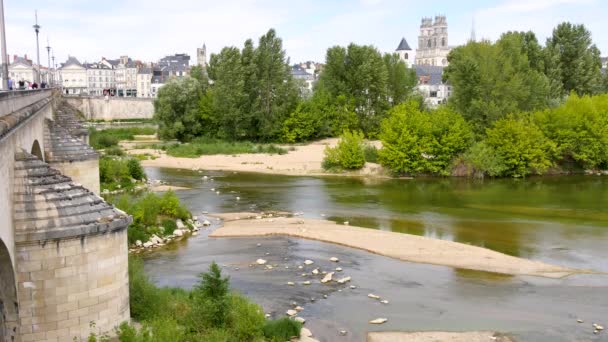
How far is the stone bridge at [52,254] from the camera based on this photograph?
37.4 feet

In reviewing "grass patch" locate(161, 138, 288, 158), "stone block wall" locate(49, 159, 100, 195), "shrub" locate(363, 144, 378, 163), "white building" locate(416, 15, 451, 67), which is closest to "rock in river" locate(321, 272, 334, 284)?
"stone block wall" locate(49, 159, 100, 195)

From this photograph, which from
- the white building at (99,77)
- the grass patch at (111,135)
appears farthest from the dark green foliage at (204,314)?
the white building at (99,77)

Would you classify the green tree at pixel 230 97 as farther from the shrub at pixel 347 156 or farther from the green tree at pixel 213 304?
the green tree at pixel 213 304

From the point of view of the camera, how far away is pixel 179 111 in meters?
65.0

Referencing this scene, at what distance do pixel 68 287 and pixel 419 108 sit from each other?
54.8 m

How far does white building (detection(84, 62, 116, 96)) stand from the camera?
137500 millimetres

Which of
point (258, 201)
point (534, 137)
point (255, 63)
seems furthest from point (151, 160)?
point (534, 137)

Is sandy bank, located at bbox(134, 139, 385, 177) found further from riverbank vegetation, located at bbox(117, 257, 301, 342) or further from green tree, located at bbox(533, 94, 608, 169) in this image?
riverbank vegetation, located at bbox(117, 257, 301, 342)

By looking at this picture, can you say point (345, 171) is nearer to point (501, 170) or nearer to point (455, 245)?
point (501, 170)

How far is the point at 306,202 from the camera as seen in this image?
34156mm

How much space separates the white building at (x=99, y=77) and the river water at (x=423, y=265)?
348 ft

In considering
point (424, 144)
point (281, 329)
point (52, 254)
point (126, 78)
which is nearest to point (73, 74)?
point (126, 78)

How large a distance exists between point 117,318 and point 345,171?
113 feet

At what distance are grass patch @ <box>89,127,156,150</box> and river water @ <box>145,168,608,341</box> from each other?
2097 cm
